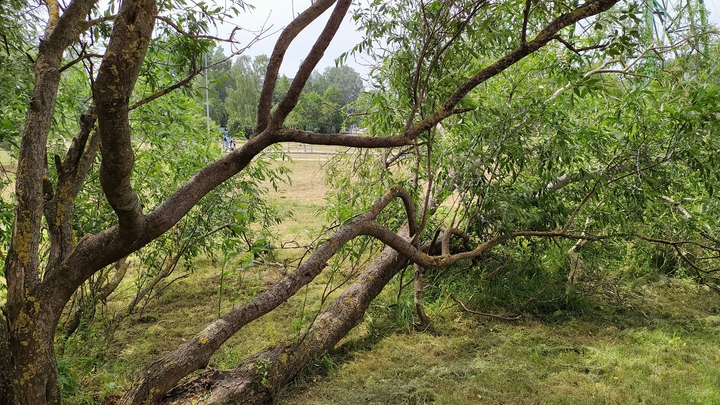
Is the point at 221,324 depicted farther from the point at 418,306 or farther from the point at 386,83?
the point at 386,83

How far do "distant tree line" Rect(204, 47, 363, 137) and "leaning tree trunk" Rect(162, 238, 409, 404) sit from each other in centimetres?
140

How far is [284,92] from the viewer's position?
10.1 ft

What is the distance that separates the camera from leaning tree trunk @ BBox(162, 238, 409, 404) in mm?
2369

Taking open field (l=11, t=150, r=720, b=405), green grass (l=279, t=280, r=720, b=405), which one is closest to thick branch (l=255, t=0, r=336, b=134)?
open field (l=11, t=150, r=720, b=405)

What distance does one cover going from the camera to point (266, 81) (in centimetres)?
221

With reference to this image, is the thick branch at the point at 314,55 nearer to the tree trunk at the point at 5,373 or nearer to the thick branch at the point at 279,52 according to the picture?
the thick branch at the point at 279,52

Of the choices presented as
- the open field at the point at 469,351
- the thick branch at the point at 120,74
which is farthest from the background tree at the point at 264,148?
the open field at the point at 469,351

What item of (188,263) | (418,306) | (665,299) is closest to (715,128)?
(665,299)

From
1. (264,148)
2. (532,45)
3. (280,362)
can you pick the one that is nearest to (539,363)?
(280,362)

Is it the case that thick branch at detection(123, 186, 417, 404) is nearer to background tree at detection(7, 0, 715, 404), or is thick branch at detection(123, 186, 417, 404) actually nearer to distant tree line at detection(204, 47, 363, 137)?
background tree at detection(7, 0, 715, 404)

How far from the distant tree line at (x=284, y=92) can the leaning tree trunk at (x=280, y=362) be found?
54.9 inches

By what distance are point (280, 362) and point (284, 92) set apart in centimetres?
187

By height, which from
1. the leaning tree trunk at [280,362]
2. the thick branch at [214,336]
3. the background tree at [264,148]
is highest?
the background tree at [264,148]

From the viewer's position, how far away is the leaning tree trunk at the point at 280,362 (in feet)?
7.77
